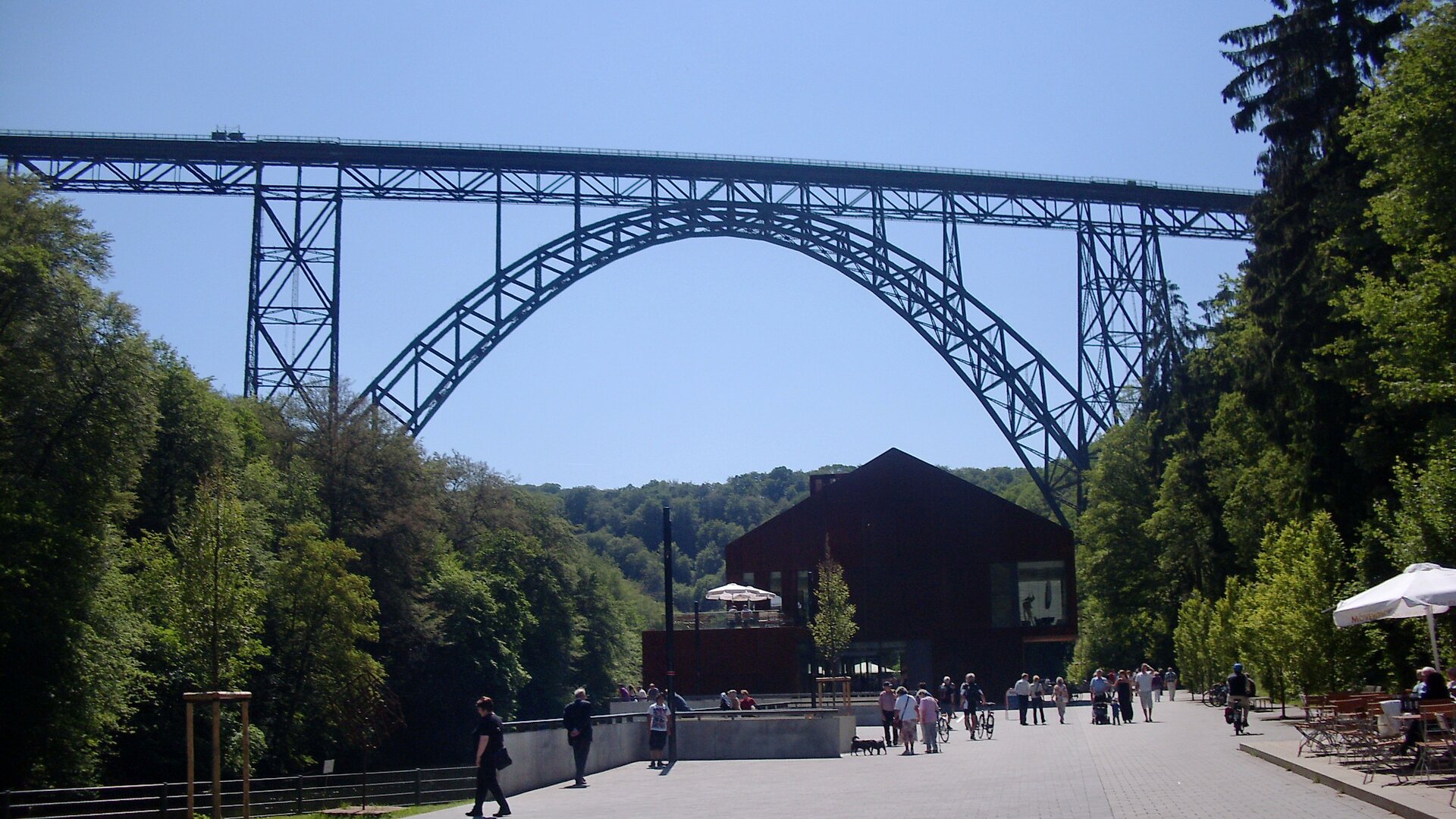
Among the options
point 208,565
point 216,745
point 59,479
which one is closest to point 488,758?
point 216,745

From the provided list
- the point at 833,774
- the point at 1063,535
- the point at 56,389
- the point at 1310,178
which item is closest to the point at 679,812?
the point at 833,774

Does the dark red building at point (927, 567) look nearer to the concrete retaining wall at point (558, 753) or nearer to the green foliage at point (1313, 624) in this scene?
the green foliage at point (1313, 624)

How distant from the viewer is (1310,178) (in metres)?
31.4

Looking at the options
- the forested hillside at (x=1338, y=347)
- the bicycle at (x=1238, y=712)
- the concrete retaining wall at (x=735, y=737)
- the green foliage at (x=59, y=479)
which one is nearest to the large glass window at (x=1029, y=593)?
the forested hillside at (x=1338, y=347)

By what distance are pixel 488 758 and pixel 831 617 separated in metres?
30.9

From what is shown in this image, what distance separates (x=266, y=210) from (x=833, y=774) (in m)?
31.7

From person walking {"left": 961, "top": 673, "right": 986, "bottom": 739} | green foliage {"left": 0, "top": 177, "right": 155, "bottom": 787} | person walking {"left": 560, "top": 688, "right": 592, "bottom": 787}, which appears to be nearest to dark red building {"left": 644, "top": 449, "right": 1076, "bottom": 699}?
person walking {"left": 961, "top": 673, "right": 986, "bottom": 739}

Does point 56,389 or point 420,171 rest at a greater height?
point 420,171

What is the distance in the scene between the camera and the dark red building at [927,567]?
54.2 metres

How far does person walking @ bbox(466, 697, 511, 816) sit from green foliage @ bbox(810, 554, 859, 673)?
29.9 m

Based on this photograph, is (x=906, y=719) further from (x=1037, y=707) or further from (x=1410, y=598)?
(x=1037, y=707)

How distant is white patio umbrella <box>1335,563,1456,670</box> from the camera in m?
16.3

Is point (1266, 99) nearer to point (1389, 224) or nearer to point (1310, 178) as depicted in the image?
point (1310, 178)

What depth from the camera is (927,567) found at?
179ft
